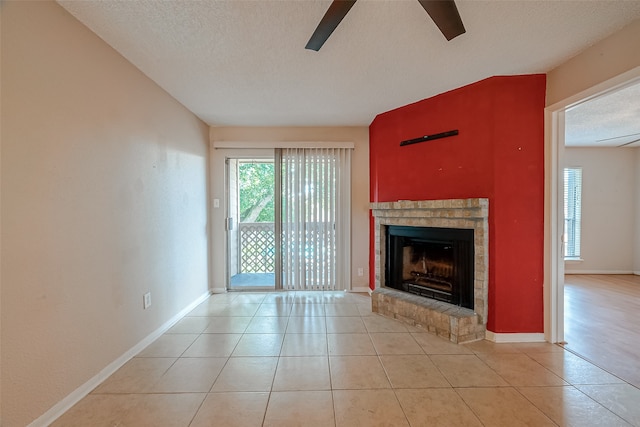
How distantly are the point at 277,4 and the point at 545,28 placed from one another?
65.6 inches

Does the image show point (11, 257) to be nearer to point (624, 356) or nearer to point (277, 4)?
point (277, 4)

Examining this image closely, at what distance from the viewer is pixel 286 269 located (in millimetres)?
3598

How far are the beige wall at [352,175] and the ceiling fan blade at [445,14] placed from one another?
2.28 metres

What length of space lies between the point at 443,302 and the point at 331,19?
8.20ft

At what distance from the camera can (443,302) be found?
255cm

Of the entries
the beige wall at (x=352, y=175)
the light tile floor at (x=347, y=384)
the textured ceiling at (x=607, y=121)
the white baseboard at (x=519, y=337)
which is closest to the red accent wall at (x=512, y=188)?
the white baseboard at (x=519, y=337)

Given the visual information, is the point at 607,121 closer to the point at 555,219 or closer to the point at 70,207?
the point at 555,219

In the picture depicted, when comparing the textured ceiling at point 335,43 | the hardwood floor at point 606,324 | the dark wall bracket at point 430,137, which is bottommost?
the hardwood floor at point 606,324

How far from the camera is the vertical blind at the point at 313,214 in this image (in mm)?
3582

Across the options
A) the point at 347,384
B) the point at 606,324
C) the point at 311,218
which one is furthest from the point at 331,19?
the point at 606,324

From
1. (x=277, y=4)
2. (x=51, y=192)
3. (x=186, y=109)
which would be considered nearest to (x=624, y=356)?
(x=277, y=4)

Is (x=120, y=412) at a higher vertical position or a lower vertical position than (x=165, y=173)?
lower

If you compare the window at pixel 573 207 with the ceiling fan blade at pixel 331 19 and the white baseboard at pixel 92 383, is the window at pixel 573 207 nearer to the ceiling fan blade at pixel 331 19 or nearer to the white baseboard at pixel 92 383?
the ceiling fan blade at pixel 331 19

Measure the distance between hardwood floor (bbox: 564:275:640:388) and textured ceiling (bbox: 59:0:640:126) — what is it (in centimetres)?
230
